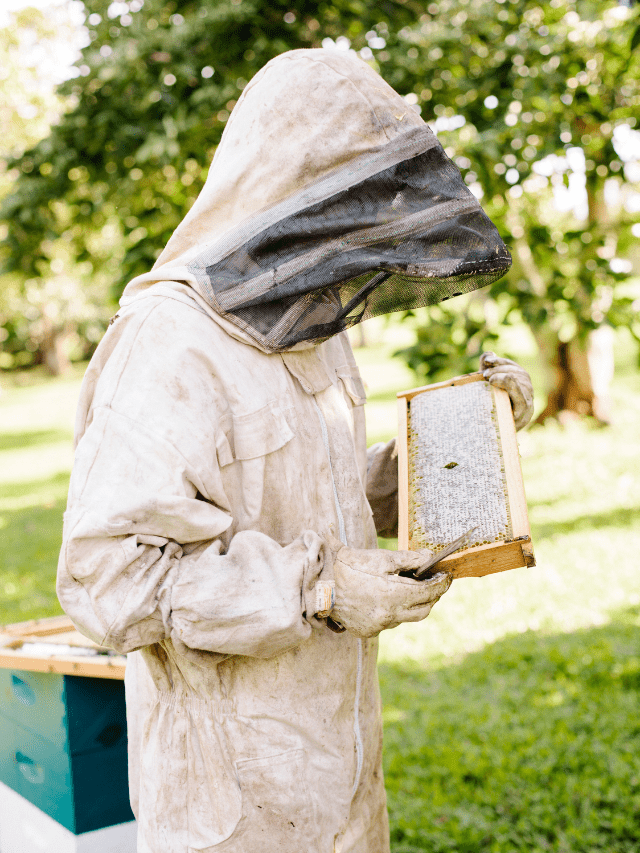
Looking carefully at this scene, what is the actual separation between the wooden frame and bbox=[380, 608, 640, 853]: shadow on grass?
2013 millimetres

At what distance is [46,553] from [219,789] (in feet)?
26.3

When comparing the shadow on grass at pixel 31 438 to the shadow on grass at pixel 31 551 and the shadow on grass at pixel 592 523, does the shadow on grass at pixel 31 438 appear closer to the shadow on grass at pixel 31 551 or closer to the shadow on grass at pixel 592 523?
the shadow on grass at pixel 31 551

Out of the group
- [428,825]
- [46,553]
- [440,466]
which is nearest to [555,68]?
[440,466]

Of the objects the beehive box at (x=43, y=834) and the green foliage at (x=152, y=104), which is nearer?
the beehive box at (x=43, y=834)

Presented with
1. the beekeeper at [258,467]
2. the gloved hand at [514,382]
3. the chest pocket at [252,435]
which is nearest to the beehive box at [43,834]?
the beekeeper at [258,467]

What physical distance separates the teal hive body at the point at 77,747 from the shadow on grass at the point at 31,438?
15.2 m

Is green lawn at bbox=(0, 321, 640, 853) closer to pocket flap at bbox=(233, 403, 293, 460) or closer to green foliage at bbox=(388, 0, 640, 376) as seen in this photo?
green foliage at bbox=(388, 0, 640, 376)

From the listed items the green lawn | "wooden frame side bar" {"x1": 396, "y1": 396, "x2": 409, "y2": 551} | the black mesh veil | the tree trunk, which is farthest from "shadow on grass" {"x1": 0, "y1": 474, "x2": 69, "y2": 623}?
the tree trunk

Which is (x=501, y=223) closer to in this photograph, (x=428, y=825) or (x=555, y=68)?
(x=555, y=68)

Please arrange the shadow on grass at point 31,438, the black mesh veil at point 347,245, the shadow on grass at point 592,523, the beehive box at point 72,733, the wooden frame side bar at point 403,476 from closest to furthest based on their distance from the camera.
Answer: the black mesh veil at point 347,245 < the wooden frame side bar at point 403,476 < the beehive box at point 72,733 < the shadow on grass at point 592,523 < the shadow on grass at point 31,438

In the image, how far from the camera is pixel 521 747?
14.7 ft

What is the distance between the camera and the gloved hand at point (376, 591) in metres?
1.55

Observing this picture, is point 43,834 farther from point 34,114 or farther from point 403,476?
point 34,114

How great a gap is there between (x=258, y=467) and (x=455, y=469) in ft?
1.98
